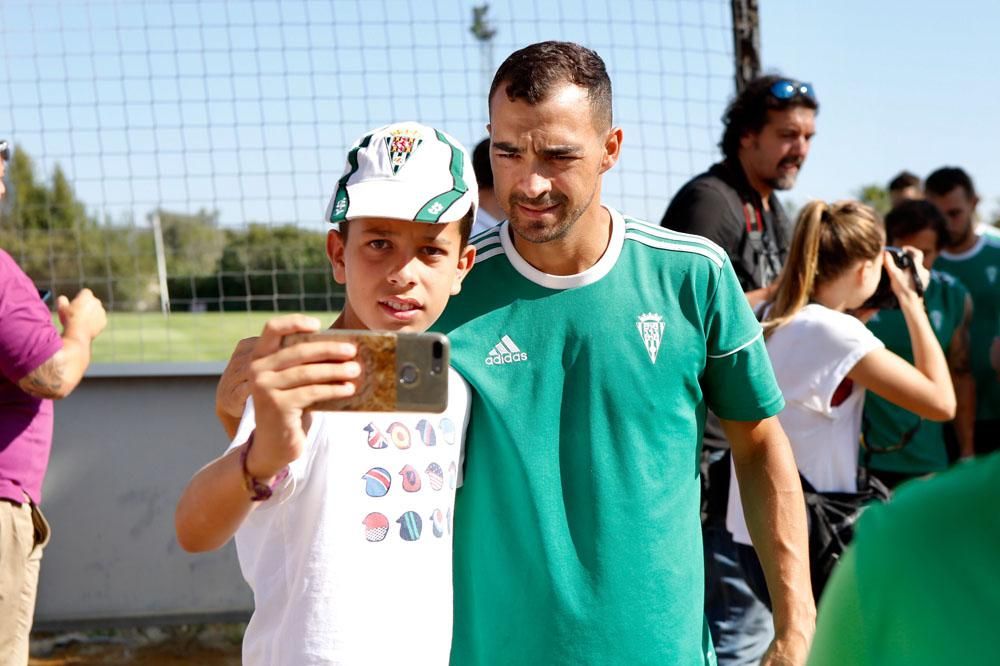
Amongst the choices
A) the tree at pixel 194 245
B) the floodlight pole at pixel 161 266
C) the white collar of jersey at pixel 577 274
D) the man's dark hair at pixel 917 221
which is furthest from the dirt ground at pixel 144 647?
the white collar of jersey at pixel 577 274

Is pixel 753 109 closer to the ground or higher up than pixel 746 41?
closer to the ground

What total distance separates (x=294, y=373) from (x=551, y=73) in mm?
1219

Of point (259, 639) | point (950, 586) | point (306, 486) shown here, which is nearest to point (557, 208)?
point (306, 486)

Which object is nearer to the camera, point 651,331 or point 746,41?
point 651,331

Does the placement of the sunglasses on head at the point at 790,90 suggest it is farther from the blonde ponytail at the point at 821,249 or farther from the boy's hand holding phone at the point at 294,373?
Result: the boy's hand holding phone at the point at 294,373

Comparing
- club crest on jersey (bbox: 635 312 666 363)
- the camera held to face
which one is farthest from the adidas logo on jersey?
the camera held to face

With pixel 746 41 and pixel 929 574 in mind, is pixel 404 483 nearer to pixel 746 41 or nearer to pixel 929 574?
pixel 929 574

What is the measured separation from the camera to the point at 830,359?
3641 millimetres

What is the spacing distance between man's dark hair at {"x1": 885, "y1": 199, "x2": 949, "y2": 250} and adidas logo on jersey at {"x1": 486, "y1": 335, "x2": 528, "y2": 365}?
185 inches

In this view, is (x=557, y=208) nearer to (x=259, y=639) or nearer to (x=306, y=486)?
(x=306, y=486)

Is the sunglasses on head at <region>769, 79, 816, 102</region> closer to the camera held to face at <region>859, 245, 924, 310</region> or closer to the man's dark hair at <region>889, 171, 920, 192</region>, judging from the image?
the camera held to face at <region>859, 245, 924, 310</region>

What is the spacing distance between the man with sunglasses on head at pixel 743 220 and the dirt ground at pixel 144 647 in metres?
3.65

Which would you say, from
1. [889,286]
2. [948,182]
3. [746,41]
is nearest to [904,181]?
[948,182]

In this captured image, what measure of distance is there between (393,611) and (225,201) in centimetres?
484
